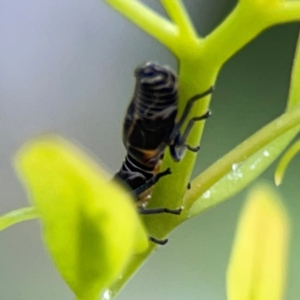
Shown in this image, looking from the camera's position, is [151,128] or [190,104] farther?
[151,128]

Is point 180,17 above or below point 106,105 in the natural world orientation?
above

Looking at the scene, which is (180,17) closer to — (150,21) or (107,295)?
(150,21)

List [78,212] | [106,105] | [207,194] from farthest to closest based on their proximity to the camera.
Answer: [106,105] → [207,194] → [78,212]

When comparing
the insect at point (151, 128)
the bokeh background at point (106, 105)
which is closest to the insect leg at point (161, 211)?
the insect at point (151, 128)

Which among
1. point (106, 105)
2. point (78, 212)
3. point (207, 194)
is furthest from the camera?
point (106, 105)

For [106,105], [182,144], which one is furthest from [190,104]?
[106,105]

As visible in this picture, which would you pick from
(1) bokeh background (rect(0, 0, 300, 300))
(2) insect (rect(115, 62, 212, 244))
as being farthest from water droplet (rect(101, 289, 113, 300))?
(1) bokeh background (rect(0, 0, 300, 300))

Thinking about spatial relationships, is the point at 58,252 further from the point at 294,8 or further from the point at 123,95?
the point at 123,95

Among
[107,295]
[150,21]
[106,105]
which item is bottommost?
[106,105]
